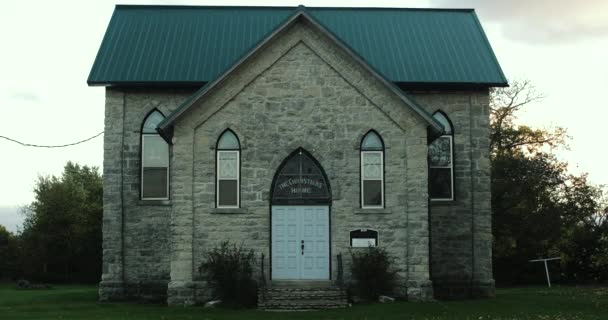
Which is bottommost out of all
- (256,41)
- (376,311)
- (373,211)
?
(376,311)

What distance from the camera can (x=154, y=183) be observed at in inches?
1065

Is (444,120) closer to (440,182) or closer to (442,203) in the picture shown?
(440,182)

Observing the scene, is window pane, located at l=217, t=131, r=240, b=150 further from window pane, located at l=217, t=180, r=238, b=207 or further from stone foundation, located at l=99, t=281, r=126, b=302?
stone foundation, located at l=99, t=281, r=126, b=302

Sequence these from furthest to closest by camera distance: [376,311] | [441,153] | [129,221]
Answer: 1. [441,153]
2. [129,221]
3. [376,311]

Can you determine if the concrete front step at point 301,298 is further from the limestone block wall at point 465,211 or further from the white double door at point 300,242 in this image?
the limestone block wall at point 465,211

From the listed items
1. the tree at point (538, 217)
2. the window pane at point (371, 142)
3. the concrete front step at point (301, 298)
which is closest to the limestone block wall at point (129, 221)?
the concrete front step at point (301, 298)

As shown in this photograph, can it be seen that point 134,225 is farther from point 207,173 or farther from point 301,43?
point 301,43

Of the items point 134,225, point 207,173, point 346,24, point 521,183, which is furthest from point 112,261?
point 521,183

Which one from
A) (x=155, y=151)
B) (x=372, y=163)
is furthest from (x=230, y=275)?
(x=155, y=151)

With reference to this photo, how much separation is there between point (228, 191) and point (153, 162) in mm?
4329

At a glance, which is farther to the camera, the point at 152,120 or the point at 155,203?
the point at 152,120

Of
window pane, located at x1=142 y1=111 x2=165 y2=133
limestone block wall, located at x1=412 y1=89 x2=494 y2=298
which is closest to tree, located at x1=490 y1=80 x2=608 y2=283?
limestone block wall, located at x1=412 y1=89 x2=494 y2=298

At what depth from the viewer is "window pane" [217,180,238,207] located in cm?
2395

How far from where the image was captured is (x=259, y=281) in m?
23.3
